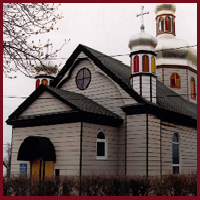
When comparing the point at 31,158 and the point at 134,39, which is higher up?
the point at 134,39

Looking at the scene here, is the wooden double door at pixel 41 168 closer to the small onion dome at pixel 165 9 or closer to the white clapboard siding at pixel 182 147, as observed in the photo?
the white clapboard siding at pixel 182 147

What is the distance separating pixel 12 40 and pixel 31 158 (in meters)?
9.61

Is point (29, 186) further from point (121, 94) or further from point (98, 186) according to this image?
point (121, 94)

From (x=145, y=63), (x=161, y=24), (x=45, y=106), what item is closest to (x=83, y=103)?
(x=45, y=106)

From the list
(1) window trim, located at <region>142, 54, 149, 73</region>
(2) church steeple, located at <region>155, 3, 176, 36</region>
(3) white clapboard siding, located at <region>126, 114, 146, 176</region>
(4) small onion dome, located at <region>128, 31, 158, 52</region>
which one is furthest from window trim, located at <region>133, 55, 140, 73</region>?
(2) church steeple, located at <region>155, 3, 176, 36</region>

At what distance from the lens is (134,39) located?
61.7 feet

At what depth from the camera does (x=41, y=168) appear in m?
17.8

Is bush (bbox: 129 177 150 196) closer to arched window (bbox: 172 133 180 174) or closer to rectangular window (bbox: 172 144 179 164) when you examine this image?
arched window (bbox: 172 133 180 174)

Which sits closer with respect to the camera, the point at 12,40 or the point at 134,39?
the point at 12,40

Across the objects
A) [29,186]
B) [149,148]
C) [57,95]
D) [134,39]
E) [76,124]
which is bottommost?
[29,186]

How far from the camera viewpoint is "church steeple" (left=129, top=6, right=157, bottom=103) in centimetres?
1819

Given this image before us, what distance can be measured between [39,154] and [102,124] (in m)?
3.49

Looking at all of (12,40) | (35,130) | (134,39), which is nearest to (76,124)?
(35,130)

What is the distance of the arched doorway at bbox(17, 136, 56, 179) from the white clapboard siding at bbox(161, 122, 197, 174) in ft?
19.6
